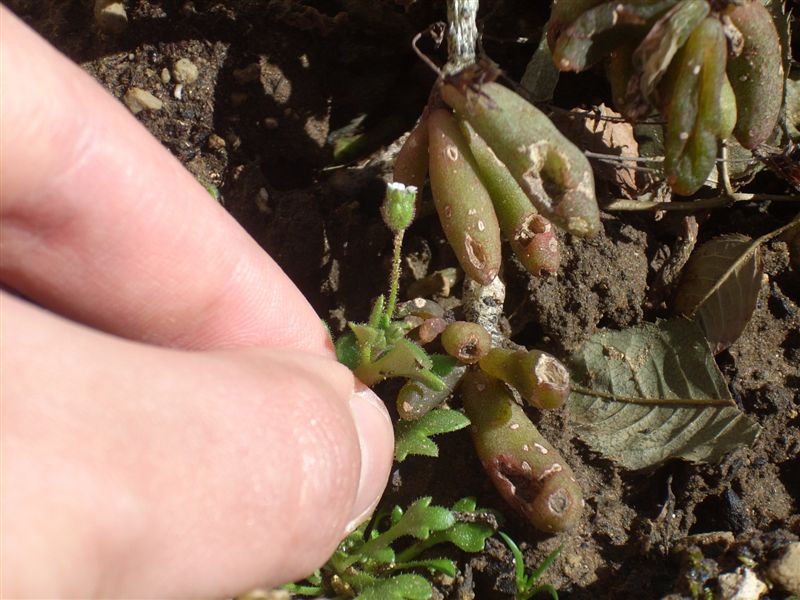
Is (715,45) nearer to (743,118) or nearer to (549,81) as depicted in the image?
(743,118)

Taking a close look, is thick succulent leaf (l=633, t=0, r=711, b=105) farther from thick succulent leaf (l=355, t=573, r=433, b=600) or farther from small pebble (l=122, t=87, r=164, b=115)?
small pebble (l=122, t=87, r=164, b=115)

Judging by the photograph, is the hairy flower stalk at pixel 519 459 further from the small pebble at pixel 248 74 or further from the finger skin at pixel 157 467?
the small pebble at pixel 248 74

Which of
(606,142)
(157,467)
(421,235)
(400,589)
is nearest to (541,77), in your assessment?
(606,142)

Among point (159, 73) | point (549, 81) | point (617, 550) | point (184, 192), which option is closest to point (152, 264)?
point (184, 192)

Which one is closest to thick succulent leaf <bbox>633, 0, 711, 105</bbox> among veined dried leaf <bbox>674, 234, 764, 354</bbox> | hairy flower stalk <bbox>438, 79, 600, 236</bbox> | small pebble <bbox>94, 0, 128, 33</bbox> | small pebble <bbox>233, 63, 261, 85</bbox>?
hairy flower stalk <bbox>438, 79, 600, 236</bbox>

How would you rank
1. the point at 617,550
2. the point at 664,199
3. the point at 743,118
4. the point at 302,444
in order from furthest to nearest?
the point at 664,199
the point at 617,550
the point at 743,118
the point at 302,444

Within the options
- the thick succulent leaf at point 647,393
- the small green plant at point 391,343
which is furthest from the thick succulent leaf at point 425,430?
the thick succulent leaf at point 647,393

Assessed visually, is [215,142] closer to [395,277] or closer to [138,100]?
[138,100]
